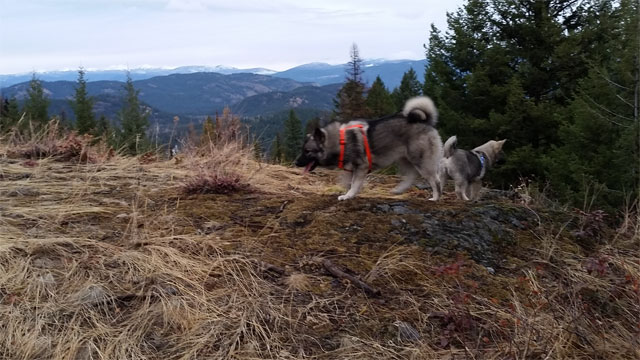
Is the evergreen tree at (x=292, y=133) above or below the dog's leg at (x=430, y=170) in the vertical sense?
below

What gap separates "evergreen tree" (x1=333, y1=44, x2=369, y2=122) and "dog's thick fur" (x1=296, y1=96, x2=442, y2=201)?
63.4ft

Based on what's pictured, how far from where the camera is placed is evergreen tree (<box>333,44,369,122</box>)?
1082 inches

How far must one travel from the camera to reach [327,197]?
4.41 metres

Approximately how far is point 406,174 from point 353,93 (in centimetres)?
2443

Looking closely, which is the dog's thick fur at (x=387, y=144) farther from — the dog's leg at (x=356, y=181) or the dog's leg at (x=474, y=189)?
the dog's leg at (x=474, y=189)

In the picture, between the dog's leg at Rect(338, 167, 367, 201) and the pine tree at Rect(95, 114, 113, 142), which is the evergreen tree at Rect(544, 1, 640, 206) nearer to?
the dog's leg at Rect(338, 167, 367, 201)

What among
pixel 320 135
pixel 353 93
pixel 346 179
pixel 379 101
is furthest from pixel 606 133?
pixel 379 101

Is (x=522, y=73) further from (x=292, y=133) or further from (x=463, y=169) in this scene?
(x=292, y=133)

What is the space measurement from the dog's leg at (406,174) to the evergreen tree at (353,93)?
19.0 meters

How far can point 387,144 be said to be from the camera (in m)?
4.88

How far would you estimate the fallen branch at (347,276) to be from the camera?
9.04 feet

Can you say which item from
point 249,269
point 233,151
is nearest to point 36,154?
point 233,151

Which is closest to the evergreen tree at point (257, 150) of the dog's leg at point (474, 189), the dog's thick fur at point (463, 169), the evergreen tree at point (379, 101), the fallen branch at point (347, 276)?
the dog's thick fur at point (463, 169)

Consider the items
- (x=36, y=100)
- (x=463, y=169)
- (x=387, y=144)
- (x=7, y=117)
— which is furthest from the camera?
(x=36, y=100)
